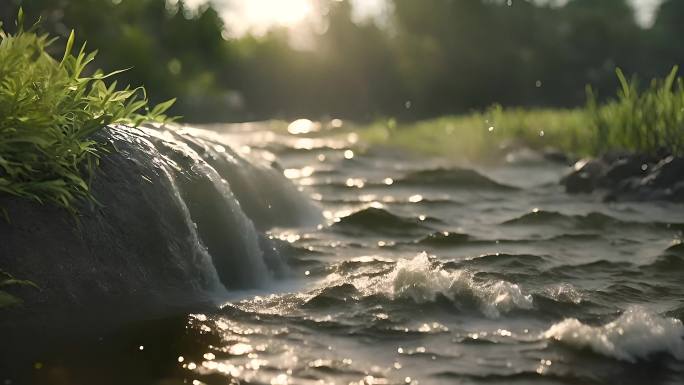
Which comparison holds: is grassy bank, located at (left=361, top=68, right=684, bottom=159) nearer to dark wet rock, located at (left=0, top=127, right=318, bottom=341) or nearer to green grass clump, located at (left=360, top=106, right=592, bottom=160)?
green grass clump, located at (left=360, top=106, right=592, bottom=160)

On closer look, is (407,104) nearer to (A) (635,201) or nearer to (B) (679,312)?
(A) (635,201)

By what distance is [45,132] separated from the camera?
4641 mm

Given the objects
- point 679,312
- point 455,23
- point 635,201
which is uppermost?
point 455,23

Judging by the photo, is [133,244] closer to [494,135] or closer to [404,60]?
[494,135]

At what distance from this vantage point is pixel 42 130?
460 cm

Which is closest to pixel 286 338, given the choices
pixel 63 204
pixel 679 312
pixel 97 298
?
pixel 97 298

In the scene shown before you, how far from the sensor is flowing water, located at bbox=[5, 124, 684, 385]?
4.09 m

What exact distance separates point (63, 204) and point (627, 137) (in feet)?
27.7

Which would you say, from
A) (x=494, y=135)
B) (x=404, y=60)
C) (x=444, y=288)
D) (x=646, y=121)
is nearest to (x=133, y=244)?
(x=444, y=288)

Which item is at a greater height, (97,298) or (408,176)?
(408,176)

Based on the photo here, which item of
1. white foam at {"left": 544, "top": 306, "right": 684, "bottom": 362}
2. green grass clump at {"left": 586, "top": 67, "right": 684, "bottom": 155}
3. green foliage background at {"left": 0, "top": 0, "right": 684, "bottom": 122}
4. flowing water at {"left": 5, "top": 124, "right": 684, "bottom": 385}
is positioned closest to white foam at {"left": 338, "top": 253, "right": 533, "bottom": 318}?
flowing water at {"left": 5, "top": 124, "right": 684, "bottom": 385}

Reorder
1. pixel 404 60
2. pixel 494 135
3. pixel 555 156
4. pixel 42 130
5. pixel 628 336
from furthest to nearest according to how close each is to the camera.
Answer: pixel 404 60 < pixel 494 135 < pixel 555 156 < pixel 42 130 < pixel 628 336

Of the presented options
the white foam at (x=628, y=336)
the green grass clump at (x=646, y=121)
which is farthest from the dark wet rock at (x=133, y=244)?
the green grass clump at (x=646, y=121)

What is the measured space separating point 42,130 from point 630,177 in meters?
8.07
